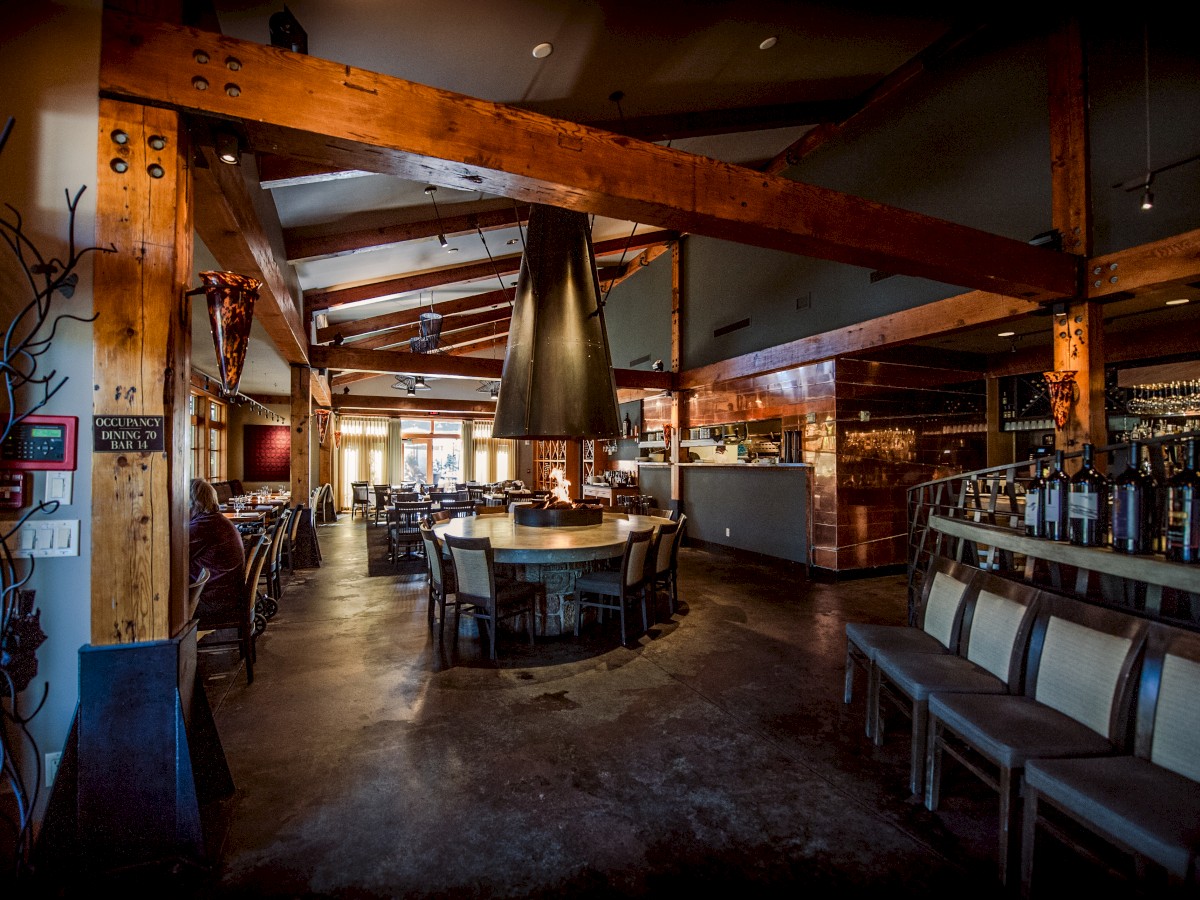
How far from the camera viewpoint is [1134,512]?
6.23 feet

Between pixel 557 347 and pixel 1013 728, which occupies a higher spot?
pixel 557 347

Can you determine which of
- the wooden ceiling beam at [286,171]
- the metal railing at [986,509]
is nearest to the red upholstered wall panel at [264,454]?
the wooden ceiling beam at [286,171]

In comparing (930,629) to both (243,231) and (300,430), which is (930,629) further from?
(300,430)

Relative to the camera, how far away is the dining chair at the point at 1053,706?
168cm

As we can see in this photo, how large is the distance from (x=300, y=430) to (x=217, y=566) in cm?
385

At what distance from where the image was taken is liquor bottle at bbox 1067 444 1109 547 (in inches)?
82.5

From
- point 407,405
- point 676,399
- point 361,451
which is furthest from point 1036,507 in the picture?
point 361,451

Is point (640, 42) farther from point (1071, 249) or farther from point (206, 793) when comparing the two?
point (206, 793)

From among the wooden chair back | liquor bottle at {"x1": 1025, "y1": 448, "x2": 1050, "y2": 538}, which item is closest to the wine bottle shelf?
liquor bottle at {"x1": 1025, "y1": 448, "x2": 1050, "y2": 538}

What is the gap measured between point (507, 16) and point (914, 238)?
9.27 feet

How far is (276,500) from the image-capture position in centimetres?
855

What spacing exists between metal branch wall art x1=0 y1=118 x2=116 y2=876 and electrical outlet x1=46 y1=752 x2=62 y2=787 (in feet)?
0.07

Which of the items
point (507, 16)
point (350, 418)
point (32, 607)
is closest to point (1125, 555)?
point (32, 607)

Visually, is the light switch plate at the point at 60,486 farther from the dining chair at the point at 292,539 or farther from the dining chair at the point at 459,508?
the dining chair at the point at 459,508
